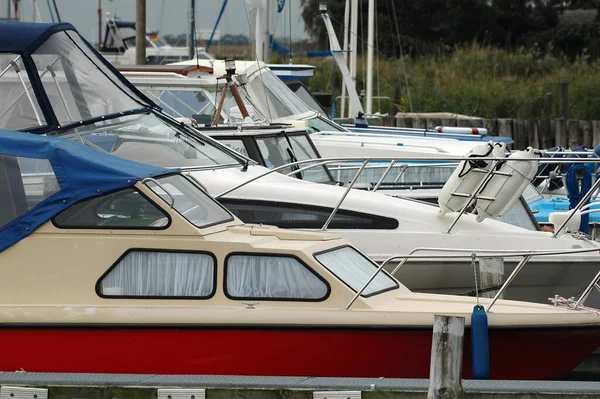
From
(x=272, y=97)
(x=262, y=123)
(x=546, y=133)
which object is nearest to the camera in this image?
(x=262, y=123)

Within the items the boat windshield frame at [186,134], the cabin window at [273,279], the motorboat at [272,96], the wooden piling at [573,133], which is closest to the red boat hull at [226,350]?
the cabin window at [273,279]

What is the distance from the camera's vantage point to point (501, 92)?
90.1 ft

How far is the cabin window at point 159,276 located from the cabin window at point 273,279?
15cm

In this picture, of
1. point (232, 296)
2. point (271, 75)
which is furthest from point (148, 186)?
point (271, 75)

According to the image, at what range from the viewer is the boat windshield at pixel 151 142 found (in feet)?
29.9

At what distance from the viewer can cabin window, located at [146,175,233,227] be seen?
7.18m

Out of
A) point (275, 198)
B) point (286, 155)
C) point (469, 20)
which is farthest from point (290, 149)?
point (469, 20)

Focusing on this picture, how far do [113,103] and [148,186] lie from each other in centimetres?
251

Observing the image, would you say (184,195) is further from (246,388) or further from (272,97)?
(272,97)

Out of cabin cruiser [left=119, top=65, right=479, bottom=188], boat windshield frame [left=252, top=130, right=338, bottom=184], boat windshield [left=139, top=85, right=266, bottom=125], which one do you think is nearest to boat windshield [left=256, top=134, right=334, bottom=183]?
boat windshield frame [left=252, top=130, right=338, bottom=184]

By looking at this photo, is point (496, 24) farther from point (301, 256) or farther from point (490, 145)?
point (301, 256)

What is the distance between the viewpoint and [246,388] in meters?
5.98

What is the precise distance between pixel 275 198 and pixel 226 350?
272 centimetres

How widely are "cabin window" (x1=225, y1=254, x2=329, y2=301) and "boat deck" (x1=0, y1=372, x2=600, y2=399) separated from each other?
921mm
